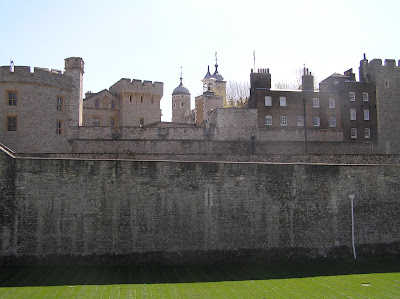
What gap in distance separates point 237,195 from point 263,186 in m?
1.19

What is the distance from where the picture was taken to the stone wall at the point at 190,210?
17703 mm

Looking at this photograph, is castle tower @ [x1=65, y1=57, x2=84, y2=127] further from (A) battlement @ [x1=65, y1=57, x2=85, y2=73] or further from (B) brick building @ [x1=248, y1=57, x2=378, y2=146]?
(B) brick building @ [x1=248, y1=57, x2=378, y2=146]

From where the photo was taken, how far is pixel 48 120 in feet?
86.8

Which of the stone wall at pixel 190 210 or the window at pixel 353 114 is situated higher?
the window at pixel 353 114

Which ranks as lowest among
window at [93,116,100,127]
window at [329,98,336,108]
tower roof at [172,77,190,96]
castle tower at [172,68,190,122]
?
window at [93,116,100,127]

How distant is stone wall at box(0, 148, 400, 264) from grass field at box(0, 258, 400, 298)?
849mm

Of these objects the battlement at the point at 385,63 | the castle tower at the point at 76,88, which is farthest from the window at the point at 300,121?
the castle tower at the point at 76,88

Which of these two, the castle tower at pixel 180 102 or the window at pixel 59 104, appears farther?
the castle tower at pixel 180 102

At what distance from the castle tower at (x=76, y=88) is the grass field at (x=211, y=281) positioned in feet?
53.6

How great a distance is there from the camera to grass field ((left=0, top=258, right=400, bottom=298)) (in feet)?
47.8

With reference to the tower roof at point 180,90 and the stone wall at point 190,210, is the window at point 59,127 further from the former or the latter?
the tower roof at point 180,90

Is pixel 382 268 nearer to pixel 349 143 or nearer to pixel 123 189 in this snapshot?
pixel 123 189

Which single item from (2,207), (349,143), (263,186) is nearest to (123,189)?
(2,207)

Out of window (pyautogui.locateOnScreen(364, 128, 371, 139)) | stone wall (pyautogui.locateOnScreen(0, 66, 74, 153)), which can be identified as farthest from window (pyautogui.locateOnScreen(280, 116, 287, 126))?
stone wall (pyautogui.locateOnScreen(0, 66, 74, 153))
